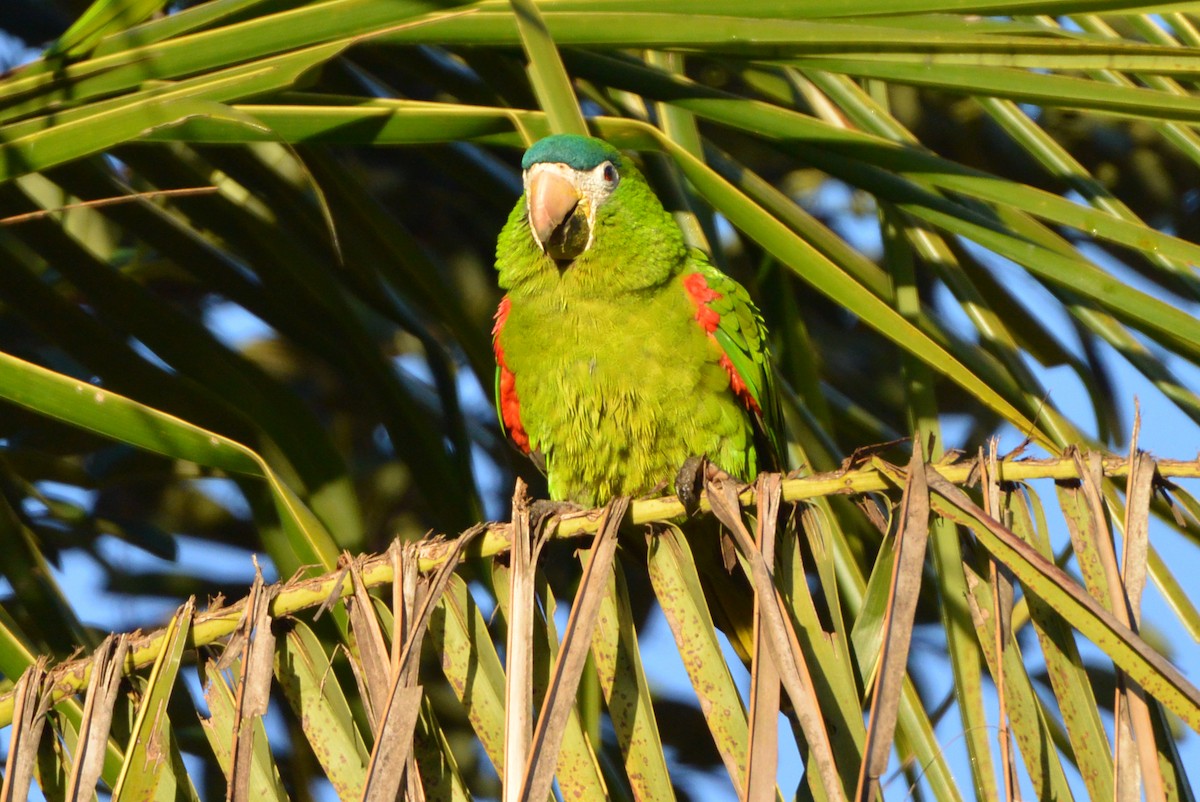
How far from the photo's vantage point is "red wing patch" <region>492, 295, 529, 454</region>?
3.17 meters

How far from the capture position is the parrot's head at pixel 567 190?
9.43ft

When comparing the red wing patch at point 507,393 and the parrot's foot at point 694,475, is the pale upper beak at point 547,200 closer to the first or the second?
the red wing patch at point 507,393

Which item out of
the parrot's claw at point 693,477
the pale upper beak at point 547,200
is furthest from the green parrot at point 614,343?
the parrot's claw at point 693,477

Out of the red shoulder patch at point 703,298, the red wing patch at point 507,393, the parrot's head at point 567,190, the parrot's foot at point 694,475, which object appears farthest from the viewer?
A: the red wing patch at point 507,393

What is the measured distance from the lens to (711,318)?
3.03 metres

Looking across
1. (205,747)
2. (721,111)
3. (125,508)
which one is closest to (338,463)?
(205,747)

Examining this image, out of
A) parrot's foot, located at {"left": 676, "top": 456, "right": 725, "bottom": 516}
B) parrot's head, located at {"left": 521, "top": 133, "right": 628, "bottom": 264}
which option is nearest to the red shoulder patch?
parrot's head, located at {"left": 521, "top": 133, "right": 628, "bottom": 264}

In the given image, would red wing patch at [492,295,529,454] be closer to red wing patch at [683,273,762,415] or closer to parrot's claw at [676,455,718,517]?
red wing patch at [683,273,762,415]

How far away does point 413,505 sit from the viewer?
430cm

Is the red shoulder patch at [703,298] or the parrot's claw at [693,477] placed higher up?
the red shoulder patch at [703,298]

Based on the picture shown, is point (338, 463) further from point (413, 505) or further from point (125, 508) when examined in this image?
point (125, 508)

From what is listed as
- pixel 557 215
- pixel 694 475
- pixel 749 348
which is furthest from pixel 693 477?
pixel 557 215

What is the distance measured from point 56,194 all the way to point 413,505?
1.60 m

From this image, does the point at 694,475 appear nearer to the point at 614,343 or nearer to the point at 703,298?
the point at 614,343
